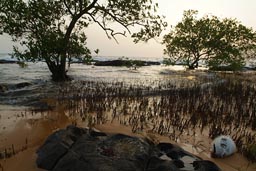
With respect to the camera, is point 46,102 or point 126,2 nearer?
point 46,102

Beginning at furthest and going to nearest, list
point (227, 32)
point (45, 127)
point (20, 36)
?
point (227, 32), point (20, 36), point (45, 127)

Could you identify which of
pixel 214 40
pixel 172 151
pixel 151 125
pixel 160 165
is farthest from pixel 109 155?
pixel 214 40

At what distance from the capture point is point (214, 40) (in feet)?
102

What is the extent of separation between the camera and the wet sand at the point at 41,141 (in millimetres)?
4961

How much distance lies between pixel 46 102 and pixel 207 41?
24.6 m

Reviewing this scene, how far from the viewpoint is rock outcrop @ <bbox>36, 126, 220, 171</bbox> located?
404cm

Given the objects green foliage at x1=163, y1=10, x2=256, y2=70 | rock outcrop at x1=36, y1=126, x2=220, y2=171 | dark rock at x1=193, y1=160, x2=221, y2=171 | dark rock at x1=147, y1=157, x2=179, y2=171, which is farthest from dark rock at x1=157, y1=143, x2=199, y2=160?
green foliage at x1=163, y1=10, x2=256, y2=70

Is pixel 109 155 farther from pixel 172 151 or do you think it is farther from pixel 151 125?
pixel 151 125

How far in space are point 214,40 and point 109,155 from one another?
1143 inches

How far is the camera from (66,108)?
905cm

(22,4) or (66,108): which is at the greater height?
(22,4)

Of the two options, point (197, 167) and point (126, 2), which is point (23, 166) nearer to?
point (197, 167)

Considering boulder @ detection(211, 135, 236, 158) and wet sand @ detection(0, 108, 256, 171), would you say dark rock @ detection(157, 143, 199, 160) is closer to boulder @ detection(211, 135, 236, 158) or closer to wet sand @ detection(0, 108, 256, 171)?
wet sand @ detection(0, 108, 256, 171)

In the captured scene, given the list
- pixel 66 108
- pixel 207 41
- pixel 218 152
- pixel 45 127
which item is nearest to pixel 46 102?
pixel 66 108
